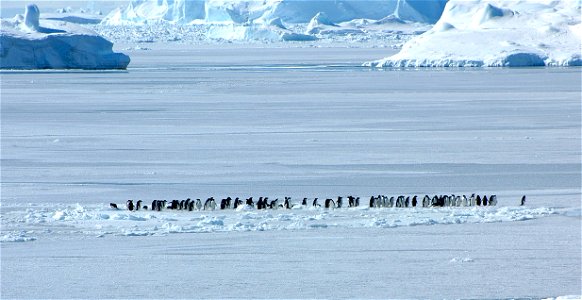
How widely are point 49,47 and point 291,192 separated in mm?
21773

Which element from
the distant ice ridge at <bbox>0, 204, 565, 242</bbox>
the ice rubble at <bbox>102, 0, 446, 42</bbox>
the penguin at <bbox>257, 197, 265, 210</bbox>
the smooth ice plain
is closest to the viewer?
the smooth ice plain

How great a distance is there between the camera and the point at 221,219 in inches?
242

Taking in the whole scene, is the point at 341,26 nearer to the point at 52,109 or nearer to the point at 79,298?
the point at 52,109

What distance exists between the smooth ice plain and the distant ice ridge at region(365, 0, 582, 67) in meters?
12.4

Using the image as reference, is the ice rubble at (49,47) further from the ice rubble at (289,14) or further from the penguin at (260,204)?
the ice rubble at (289,14)

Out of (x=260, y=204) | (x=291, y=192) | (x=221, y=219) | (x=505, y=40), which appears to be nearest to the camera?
(x=221, y=219)

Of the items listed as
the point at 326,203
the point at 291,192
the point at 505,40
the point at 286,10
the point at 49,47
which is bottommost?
the point at 49,47

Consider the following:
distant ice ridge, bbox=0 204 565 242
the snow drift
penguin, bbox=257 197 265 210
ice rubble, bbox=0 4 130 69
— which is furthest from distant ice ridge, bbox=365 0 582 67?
the snow drift

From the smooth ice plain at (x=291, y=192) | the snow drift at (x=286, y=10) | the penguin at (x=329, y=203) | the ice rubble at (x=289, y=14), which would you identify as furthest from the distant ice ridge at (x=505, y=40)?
the snow drift at (x=286, y=10)

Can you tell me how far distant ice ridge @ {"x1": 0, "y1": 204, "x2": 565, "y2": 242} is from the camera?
19.1 ft

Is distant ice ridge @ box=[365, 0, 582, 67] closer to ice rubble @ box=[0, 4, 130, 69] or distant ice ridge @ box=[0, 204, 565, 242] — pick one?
ice rubble @ box=[0, 4, 130, 69]

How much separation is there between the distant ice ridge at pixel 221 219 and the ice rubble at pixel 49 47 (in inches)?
849

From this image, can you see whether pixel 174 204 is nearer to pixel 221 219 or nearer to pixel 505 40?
pixel 221 219

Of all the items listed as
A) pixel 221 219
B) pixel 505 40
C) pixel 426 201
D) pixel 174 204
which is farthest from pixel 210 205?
pixel 505 40
